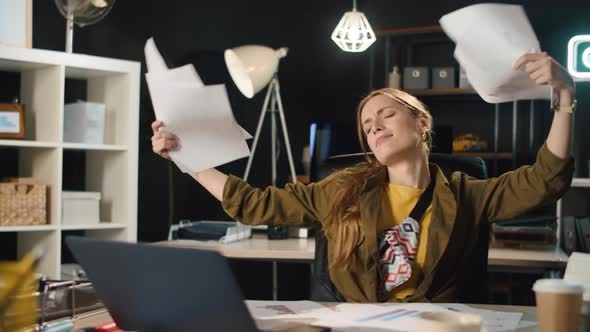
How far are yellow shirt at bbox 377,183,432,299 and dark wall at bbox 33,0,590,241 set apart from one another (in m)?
2.49

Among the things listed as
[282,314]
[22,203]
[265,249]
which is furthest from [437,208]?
[22,203]

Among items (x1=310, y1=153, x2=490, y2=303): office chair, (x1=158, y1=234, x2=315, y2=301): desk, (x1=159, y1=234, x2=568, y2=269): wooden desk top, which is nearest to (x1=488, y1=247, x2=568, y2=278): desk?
(x1=159, y1=234, x2=568, y2=269): wooden desk top

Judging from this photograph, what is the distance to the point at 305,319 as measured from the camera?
4.25 ft

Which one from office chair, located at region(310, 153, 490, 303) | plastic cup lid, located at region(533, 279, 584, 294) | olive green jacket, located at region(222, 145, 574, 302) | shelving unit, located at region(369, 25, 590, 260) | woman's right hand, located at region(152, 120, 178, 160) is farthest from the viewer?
shelving unit, located at region(369, 25, 590, 260)

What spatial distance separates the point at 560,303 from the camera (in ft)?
3.49

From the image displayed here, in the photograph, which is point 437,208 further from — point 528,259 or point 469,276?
point 528,259

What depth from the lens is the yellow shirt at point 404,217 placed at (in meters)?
1.77

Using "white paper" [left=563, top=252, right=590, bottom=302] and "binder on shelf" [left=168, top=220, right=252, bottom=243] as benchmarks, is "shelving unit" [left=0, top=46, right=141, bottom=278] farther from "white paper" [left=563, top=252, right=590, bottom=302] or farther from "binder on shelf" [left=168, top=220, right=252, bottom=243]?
"white paper" [left=563, top=252, right=590, bottom=302]

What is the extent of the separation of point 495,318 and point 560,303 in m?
0.31

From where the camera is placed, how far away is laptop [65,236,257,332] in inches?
35.6

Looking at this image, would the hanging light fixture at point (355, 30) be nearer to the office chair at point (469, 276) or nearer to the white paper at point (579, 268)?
the office chair at point (469, 276)

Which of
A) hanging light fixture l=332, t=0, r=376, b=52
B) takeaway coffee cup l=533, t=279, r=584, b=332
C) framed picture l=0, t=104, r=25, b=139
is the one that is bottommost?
takeaway coffee cup l=533, t=279, r=584, b=332

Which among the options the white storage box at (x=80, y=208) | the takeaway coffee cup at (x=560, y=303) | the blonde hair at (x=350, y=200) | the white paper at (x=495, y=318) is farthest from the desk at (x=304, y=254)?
the takeaway coffee cup at (x=560, y=303)

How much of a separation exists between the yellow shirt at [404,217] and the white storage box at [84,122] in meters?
1.99
